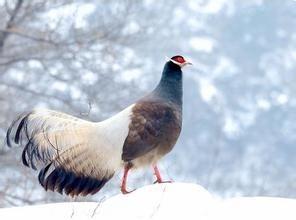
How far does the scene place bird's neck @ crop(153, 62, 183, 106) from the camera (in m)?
7.06

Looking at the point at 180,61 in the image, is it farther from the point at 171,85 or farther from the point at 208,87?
the point at 208,87

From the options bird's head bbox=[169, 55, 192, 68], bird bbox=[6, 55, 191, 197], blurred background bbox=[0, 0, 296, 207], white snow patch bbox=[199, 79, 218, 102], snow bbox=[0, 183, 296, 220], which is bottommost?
white snow patch bbox=[199, 79, 218, 102]

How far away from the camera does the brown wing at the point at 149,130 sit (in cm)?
688

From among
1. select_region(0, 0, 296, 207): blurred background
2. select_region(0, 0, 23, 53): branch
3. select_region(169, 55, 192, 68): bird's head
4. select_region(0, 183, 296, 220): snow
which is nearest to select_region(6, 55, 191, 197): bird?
select_region(169, 55, 192, 68): bird's head

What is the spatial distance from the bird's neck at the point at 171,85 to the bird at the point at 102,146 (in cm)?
3

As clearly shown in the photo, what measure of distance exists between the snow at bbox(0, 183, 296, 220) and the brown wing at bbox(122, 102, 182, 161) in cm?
95

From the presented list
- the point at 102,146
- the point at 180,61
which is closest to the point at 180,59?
the point at 180,61

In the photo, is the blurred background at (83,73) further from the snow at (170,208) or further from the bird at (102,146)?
the snow at (170,208)

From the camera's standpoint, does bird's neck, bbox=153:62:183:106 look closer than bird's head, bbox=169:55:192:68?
Yes

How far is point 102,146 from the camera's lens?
6.93 metres

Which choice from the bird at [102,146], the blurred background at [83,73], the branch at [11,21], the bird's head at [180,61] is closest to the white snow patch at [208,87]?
the blurred background at [83,73]

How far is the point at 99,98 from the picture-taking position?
19.1 meters

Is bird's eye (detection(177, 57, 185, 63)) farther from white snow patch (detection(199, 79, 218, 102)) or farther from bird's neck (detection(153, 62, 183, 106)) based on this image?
white snow patch (detection(199, 79, 218, 102))

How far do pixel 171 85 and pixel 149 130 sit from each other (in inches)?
16.3
